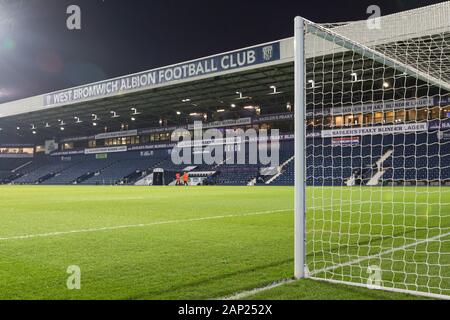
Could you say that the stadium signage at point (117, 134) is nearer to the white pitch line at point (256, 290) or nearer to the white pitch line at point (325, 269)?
the white pitch line at point (325, 269)

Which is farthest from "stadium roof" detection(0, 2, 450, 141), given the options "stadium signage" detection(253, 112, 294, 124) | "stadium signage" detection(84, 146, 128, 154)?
"stadium signage" detection(84, 146, 128, 154)

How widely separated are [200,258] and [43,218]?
534 cm

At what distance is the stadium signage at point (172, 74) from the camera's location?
24641 mm

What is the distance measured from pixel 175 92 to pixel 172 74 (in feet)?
13.5

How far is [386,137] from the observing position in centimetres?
3134

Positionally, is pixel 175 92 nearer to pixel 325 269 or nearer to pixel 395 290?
pixel 325 269

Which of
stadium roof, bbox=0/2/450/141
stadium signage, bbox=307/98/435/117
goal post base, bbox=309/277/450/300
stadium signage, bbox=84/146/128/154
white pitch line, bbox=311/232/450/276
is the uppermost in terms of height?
stadium roof, bbox=0/2/450/141

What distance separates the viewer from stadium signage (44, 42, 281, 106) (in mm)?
24641

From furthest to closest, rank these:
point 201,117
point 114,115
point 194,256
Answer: point 114,115 → point 201,117 → point 194,256

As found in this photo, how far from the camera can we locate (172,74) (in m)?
28.2

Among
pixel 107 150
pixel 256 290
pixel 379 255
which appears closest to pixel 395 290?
pixel 256 290

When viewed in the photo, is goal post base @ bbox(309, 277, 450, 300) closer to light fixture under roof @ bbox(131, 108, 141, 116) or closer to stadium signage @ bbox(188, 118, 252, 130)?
stadium signage @ bbox(188, 118, 252, 130)

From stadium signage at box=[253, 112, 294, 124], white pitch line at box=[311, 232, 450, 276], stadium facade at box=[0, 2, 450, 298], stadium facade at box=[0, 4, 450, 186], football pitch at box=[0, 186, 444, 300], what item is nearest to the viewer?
football pitch at box=[0, 186, 444, 300]

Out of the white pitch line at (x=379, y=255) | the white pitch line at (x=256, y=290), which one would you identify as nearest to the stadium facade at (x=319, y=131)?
the white pitch line at (x=379, y=255)
